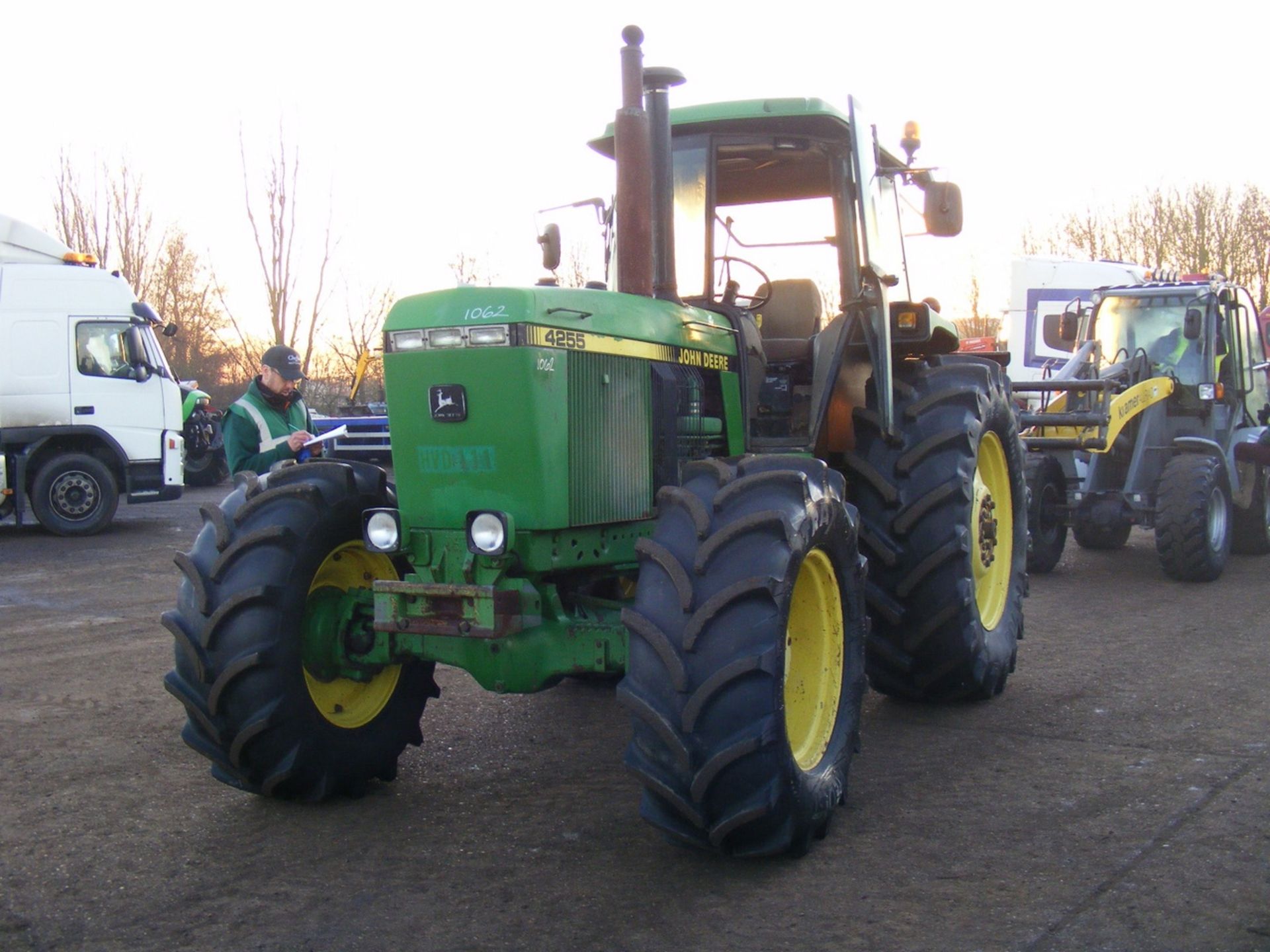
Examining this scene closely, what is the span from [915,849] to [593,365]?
1901mm

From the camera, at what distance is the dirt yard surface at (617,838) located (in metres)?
3.44

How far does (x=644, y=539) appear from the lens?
3842mm

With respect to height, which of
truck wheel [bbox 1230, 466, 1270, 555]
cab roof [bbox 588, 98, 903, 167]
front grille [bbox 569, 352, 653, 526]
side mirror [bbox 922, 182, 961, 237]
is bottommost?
truck wheel [bbox 1230, 466, 1270, 555]

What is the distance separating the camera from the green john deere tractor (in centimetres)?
374

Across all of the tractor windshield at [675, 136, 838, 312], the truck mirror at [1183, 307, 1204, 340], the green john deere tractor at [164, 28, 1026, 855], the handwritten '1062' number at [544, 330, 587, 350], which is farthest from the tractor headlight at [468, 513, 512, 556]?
the truck mirror at [1183, 307, 1204, 340]

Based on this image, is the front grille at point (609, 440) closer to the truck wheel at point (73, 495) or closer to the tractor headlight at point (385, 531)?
the tractor headlight at point (385, 531)

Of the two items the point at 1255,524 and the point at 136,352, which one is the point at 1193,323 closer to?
the point at 1255,524

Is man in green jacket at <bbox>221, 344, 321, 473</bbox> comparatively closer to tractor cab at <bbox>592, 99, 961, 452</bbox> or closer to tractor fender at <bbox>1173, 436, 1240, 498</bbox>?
tractor cab at <bbox>592, 99, 961, 452</bbox>

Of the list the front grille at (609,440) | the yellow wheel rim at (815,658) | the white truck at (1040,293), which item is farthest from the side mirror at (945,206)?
the white truck at (1040,293)

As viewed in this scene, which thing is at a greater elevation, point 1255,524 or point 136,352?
point 136,352

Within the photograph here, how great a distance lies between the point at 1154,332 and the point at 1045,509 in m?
2.39

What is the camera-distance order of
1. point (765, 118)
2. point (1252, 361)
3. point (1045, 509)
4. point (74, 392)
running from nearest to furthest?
point (765, 118)
point (1045, 509)
point (1252, 361)
point (74, 392)

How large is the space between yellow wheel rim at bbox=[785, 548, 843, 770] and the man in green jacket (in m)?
3.26

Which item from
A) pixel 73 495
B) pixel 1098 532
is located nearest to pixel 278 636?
pixel 1098 532
